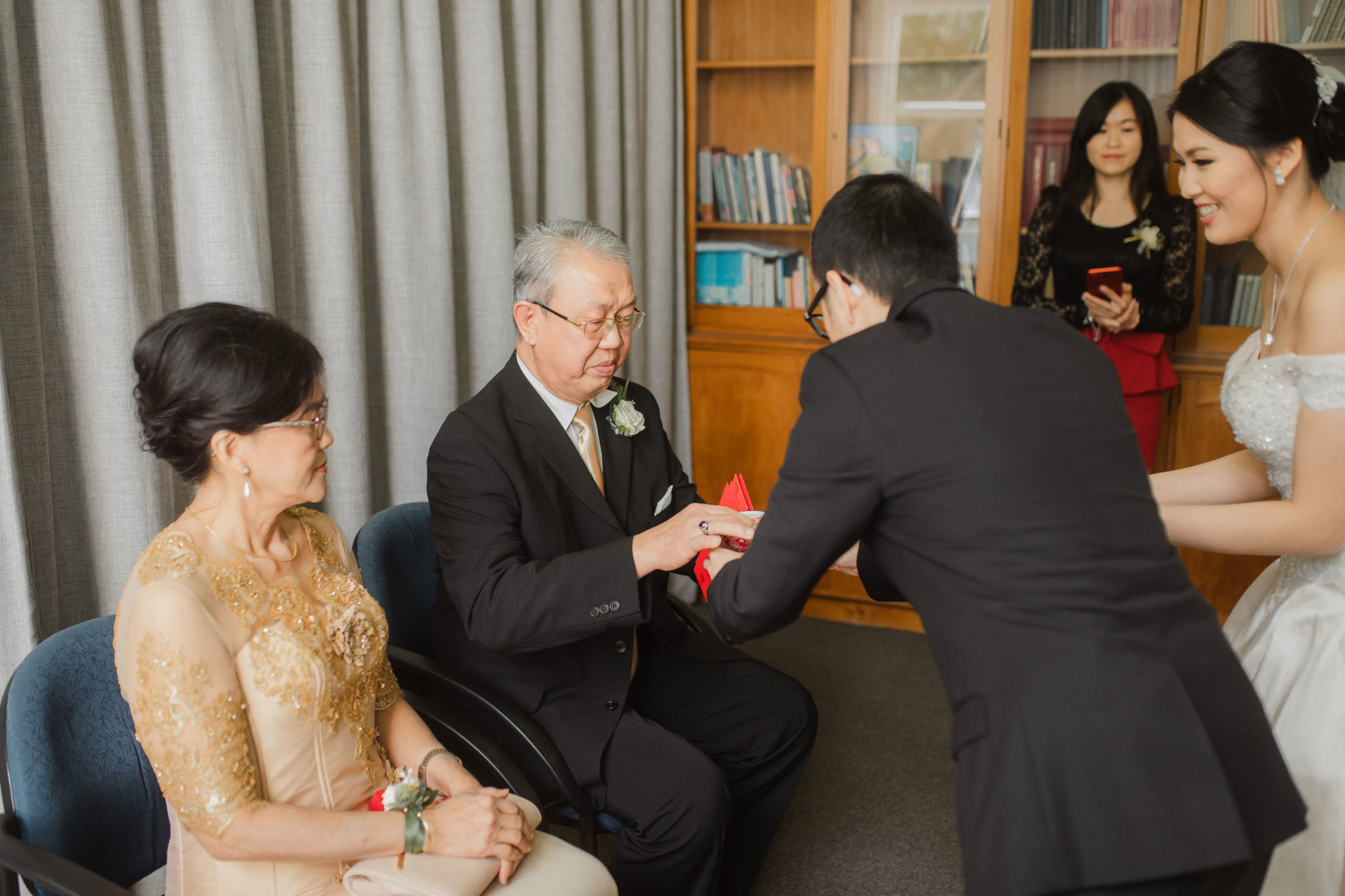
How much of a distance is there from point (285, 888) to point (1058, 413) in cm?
126

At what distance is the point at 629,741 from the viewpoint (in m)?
1.96

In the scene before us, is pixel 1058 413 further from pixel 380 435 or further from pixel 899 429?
pixel 380 435

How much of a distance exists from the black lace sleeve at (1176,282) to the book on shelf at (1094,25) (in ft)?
2.24

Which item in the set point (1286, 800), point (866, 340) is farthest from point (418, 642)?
point (1286, 800)

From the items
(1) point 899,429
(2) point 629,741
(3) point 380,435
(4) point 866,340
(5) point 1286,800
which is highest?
(4) point 866,340

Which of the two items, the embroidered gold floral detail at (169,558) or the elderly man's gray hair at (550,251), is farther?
the elderly man's gray hair at (550,251)

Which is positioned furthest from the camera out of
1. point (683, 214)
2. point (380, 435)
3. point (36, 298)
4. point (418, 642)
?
point (683, 214)

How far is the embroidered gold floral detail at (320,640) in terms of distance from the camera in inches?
57.0

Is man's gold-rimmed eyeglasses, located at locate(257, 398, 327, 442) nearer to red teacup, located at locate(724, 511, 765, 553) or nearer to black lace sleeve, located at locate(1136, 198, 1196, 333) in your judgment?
red teacup, located at locate(724, 511, 765, 553)

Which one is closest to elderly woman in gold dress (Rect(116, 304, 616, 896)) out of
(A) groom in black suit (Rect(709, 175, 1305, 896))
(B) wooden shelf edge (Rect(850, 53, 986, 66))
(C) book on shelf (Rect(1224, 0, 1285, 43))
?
(A) groom in black suit (Rect(709, 175, 1305, 896))

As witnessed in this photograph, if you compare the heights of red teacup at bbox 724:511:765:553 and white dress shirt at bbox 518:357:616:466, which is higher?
white dress shirt at bbox 518:357:616:466

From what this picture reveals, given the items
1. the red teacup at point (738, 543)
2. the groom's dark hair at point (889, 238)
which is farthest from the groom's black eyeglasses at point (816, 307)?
the red teacup at point (738, 543)

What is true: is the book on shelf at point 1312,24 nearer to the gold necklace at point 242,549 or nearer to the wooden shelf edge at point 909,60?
the wooden shelf edge at point 909,60

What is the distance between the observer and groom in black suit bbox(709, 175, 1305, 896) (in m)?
1.20
